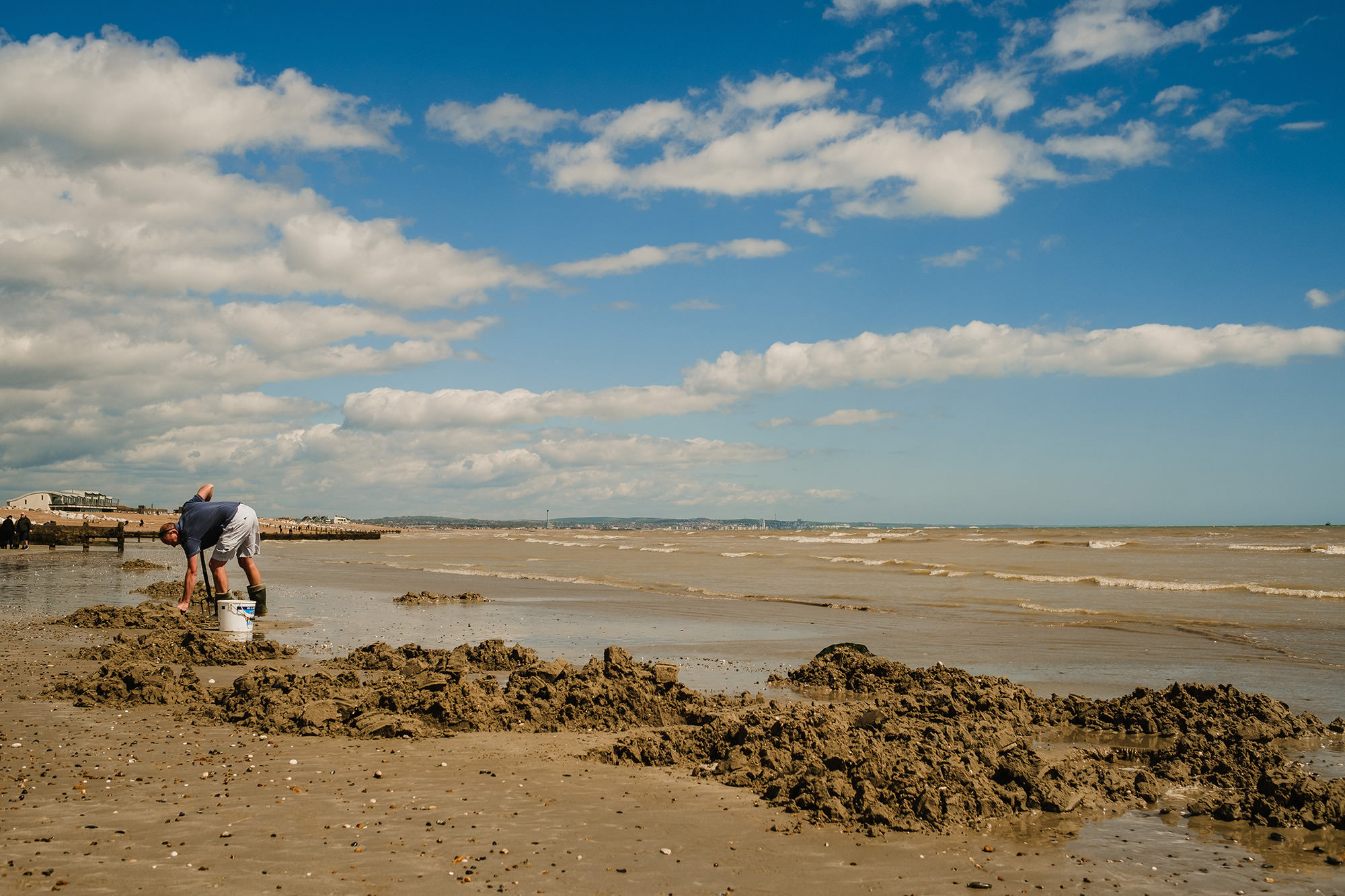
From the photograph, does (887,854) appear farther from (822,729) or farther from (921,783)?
(822,729)

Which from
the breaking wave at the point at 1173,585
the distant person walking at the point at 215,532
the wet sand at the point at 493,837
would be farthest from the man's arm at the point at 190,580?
the breaking wave at the point at 1173,585

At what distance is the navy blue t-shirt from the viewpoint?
12.7 m

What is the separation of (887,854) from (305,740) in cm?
443

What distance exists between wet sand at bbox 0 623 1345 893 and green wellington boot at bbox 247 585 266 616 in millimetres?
7216

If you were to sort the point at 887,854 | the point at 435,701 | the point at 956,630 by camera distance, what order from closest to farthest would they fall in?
the point at 887,854
the point at 435,701
the point at 956,630

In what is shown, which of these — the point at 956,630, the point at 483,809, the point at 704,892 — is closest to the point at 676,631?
the point at 956,630

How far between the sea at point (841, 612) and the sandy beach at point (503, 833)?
4224 millimetres

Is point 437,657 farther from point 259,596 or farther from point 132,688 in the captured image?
point 259,596

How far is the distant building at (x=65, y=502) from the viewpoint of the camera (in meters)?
104

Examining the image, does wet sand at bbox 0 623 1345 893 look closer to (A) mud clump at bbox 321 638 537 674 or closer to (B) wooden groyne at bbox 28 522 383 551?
(A) mud clump at bbox 321 638 537 674

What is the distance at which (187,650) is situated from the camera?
1031 centimetres

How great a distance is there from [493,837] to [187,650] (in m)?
7.31

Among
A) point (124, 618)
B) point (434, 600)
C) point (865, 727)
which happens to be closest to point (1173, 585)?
point (434, 600)

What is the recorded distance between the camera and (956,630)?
51.8ft
